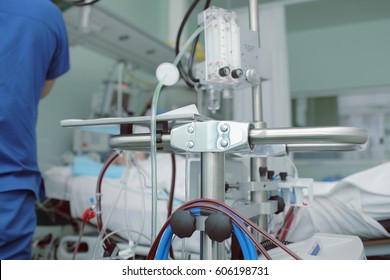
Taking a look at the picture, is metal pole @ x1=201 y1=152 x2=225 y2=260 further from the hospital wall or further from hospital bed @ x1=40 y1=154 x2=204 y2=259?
the hospital wall

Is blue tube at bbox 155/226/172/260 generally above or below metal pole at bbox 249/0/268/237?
below

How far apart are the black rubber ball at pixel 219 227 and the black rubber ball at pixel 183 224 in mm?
26

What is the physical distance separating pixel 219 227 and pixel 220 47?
0.50 meters

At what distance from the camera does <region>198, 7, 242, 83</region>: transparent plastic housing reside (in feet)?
2.70

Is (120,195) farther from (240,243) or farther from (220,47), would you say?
(240,243)

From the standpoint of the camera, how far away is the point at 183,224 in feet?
1.64

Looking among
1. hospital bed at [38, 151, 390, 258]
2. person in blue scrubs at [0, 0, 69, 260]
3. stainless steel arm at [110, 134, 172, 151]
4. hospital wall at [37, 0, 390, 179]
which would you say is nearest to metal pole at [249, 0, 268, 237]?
hospital bed at [38, 151, 390, 258]

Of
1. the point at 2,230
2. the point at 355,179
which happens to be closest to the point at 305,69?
the point at 355,179

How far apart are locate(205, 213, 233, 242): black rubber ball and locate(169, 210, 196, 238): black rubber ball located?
26 millimetres

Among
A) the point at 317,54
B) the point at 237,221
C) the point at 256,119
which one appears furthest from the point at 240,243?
the point at 317,54

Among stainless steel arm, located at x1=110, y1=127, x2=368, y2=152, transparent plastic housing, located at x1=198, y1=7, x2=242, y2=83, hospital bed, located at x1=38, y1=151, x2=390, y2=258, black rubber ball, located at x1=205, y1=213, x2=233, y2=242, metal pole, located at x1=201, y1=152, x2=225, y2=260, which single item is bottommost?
hospital bed, located at x1=38, y1=151, x2=390, y2=258

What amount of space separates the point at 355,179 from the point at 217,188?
31.7 inches

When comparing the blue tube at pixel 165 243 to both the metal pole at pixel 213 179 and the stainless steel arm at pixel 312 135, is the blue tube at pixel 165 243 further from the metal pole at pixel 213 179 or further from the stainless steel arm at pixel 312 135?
the stainless steel arm at pixel 312 135

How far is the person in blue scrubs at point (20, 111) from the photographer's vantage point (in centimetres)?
89
